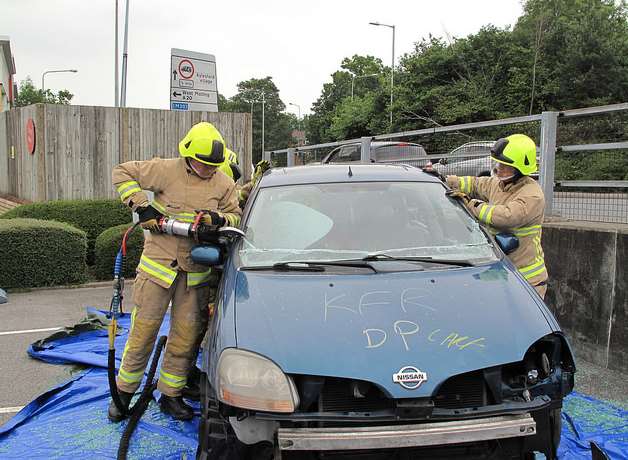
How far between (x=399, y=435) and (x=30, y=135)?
12650 millimetres

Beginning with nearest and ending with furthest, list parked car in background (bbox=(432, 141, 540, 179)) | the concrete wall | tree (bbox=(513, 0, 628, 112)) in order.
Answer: the concrete wall → parked car in background (bbox=(432, 141, 540, 179)) → tree (bbox=(513, 0, 628, 112))

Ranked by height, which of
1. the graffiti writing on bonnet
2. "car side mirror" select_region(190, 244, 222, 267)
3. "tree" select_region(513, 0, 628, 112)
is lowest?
the graffiti writing on bonnet

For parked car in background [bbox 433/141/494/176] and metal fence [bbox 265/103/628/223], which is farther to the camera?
parked car in background [bbox 433/141/494/176]

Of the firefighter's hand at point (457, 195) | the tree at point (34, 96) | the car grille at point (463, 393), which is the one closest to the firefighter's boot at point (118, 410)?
the car grille at point (463, 393)

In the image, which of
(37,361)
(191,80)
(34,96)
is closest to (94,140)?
(191,80)

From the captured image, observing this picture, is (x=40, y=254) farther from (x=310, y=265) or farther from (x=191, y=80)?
(x=310, y=265)

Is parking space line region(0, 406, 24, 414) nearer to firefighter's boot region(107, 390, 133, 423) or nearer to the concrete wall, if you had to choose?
firefighter's boot region(107, 390, 133, 423)

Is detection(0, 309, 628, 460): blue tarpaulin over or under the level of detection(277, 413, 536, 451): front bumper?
under

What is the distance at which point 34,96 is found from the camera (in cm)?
7556

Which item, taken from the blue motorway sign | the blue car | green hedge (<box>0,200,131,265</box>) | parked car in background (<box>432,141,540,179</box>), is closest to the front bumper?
the blue car

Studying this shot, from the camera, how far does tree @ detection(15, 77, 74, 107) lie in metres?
71.9

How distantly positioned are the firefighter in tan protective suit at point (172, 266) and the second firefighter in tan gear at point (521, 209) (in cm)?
187

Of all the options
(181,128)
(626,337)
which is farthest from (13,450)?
(181,128)

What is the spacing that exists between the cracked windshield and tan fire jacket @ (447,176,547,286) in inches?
19.9
